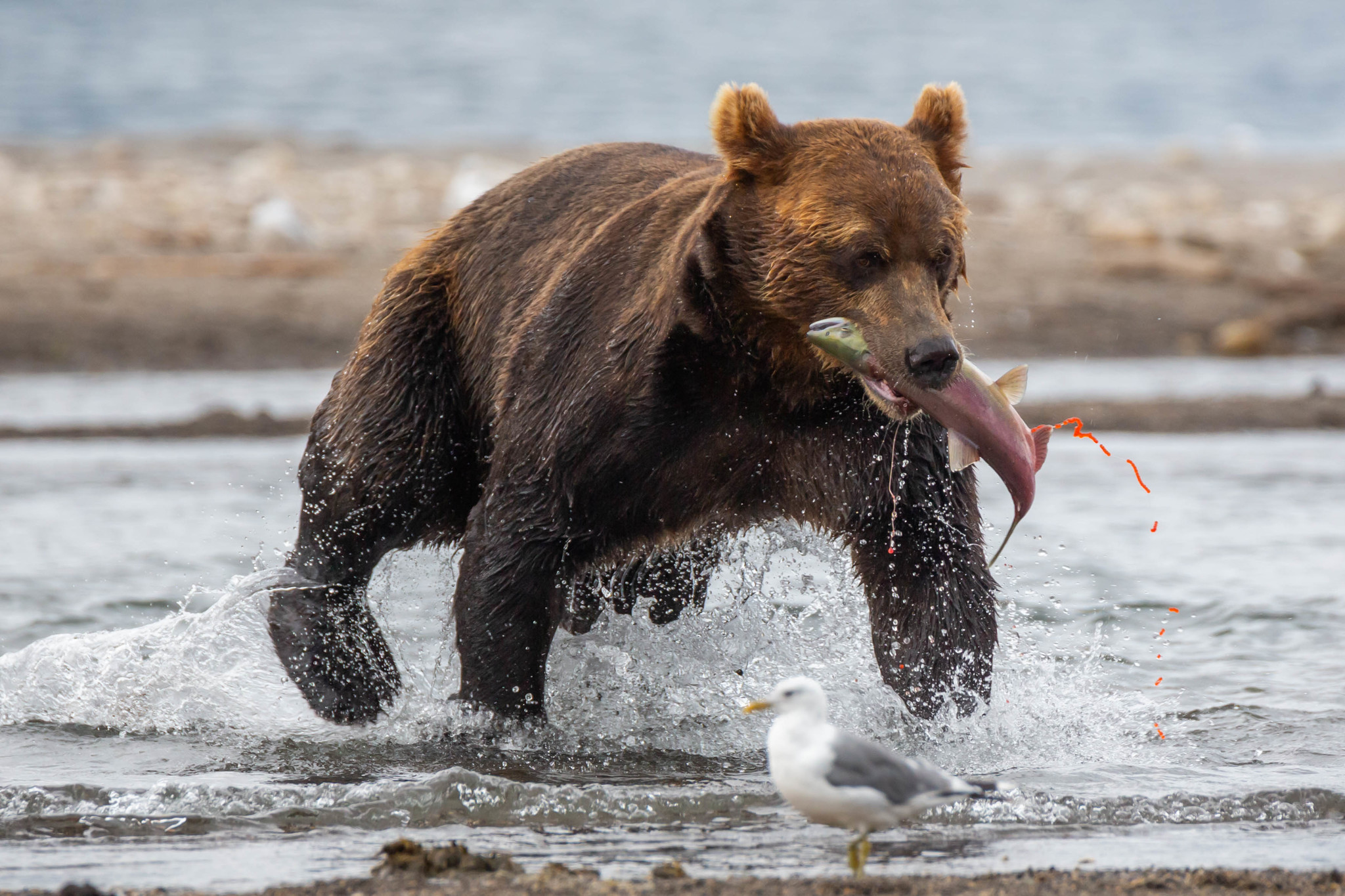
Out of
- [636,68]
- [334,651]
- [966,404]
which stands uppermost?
[636,68]

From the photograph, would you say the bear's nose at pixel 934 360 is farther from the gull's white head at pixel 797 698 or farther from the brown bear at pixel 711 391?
the gull's white head at pixel 797 698

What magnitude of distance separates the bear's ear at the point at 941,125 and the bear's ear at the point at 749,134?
42cm

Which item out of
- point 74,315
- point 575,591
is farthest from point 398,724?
point 74,315

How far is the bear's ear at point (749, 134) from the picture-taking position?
5.06m

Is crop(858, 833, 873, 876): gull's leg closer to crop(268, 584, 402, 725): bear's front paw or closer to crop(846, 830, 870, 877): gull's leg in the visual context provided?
crop(846, 830, 870, 877): gull's leg

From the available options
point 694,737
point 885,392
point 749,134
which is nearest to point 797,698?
point 885,392

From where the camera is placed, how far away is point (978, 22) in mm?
97062

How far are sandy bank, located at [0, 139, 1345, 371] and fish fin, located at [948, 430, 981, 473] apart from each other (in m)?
7.11

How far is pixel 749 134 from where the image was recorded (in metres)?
5.08

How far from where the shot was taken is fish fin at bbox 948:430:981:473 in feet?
16.5

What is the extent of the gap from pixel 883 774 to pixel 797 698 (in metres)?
0.24

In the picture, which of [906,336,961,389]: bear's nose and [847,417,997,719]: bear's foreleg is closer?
[906,336,961,389]: bear's nose

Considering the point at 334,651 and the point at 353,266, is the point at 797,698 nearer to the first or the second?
the point at 334,651

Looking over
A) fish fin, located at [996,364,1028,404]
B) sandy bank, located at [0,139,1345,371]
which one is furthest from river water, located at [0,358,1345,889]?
sandy bank, located at [0,139,1345,371]
